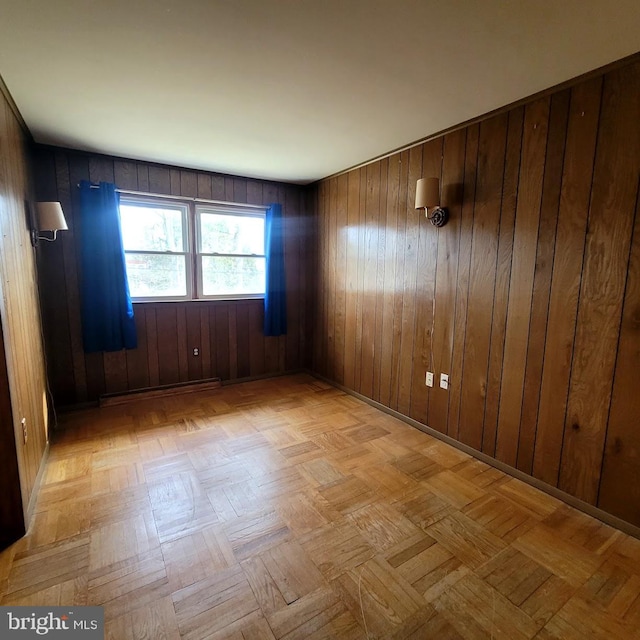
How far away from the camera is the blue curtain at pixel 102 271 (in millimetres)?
3066

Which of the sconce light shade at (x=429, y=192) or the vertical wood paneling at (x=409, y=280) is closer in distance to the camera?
the sconce light shade at (x=429, y=192)

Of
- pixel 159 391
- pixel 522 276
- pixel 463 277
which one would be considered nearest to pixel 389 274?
pixel 463 277

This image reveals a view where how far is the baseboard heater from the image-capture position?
3.32 meters

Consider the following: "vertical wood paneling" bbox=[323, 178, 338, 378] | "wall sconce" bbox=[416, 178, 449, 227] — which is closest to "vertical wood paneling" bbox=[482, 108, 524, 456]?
"wall sconce" bbox=[416, 178, 449, 227]

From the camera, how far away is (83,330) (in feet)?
10.4

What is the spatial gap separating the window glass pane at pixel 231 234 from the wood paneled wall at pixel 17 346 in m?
1.49

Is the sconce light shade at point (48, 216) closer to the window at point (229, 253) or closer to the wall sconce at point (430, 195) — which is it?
the window at point (229, 253)

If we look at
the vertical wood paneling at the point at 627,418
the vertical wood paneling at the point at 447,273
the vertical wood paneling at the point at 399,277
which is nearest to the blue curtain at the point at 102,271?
the vertical wood paneling at the point at 399,277

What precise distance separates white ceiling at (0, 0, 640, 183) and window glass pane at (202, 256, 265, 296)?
143 cm

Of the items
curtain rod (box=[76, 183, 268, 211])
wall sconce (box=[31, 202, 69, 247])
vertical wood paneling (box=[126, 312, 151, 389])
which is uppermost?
curtain rod (box=[76, 183, 268, 211])

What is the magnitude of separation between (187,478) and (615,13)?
304cm

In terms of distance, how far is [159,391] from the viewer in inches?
140

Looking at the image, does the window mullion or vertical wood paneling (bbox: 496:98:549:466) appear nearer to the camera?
vertical wood paneling (bbox: 496:98:549:466)

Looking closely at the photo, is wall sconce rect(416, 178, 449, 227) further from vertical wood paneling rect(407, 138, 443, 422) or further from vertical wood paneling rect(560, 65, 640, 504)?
vertical wood paneling rect(560, 65, 640, 504)
